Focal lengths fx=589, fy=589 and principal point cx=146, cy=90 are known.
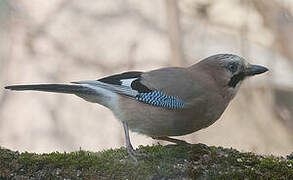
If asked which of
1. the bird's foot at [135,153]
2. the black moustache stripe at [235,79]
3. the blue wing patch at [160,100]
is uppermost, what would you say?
the black moustache stripe at [235,79]

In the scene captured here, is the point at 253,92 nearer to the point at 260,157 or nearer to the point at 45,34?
the point at 45,34

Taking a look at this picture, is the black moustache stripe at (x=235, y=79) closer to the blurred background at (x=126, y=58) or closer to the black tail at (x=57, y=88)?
the black tail at (x=57, y=88)

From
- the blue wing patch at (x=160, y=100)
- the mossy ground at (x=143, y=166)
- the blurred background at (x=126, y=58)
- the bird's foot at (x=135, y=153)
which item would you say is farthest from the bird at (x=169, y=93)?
the blurred background at (x=126, y=58)

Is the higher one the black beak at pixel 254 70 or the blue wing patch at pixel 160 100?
the black beak at pixel 254 70

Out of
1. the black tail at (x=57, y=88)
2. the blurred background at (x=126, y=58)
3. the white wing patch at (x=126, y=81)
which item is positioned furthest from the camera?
the blurred background at (x=126, y=58)

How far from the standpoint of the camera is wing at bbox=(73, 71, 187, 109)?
4.66 meters

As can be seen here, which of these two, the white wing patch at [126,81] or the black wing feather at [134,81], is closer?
the black wing feather at [134,81]

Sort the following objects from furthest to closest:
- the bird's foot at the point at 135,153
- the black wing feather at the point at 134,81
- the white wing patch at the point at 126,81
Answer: the white wing patch at the point at 126,81
the black wing feather at the point at 134,81
the bird's foot at the point at 135,153

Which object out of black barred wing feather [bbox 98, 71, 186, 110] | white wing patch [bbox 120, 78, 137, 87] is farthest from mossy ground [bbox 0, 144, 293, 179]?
white wing patch [bbox 120, 78, 137, 87]

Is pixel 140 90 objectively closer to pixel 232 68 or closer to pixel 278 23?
pixel 232 68

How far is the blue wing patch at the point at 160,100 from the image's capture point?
15.2 ft

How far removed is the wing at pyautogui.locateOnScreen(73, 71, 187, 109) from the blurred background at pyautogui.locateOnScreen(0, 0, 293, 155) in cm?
380

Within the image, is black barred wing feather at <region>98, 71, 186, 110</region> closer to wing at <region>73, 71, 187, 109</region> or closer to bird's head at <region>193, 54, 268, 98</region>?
wing at <region>73, 71, 187, 109</region>

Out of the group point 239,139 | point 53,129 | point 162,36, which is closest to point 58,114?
point 53,129
